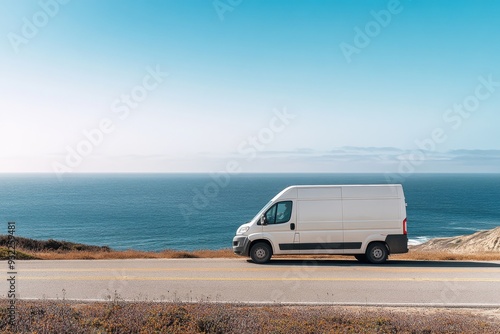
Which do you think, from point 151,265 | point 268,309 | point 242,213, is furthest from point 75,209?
point 268,309

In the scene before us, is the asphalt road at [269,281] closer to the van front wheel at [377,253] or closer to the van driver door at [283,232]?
the van front wheel at [377,253]

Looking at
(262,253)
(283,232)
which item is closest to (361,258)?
(283,232)

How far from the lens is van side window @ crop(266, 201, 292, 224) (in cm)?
1391

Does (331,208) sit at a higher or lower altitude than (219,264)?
higher

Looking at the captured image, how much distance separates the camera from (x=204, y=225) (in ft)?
255

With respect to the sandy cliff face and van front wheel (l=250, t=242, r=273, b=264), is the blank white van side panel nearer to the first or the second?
van front wheel (l=250, t=242, r=273, b=264)

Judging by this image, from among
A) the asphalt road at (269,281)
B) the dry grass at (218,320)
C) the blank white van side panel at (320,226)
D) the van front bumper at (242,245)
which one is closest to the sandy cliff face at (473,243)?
the blank white van side panel at (320,226)

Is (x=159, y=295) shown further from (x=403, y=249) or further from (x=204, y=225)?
(x=204, y=225)

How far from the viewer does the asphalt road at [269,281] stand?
9531 millimetres

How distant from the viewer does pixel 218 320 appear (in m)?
6.99

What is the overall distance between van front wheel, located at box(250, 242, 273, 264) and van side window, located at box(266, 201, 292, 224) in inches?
34.1

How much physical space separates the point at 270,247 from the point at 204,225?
64970 millimetres

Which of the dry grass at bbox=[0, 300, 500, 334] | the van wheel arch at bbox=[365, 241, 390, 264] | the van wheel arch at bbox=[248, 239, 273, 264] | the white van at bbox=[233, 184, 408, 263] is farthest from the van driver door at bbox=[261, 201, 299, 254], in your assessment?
the dry grass at bbox=[0, 300, 500, 334]

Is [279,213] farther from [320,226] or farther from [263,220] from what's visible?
[320,226]
